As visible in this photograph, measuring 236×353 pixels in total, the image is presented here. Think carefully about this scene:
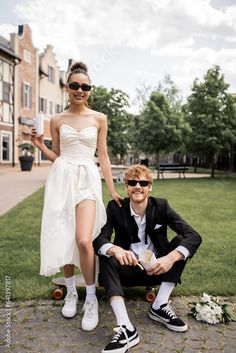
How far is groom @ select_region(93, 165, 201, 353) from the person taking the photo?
2961 mm

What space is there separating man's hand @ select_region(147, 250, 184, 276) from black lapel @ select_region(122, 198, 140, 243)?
43 cm

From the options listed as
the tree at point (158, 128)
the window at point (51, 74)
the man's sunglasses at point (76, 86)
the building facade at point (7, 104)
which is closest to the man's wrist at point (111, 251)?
the man's sunglasses at point (76, 86)

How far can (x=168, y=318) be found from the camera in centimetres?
310

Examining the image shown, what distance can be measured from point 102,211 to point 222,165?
108 feet

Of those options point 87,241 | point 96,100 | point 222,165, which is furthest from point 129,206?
point 222,165

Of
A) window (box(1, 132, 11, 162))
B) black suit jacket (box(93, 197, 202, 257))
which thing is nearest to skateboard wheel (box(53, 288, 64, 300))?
black suit jacket (box(93, 197, 202, 257))

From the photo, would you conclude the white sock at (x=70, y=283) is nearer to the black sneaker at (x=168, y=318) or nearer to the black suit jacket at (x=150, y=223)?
the black suit jacket at (x=150, y=223)

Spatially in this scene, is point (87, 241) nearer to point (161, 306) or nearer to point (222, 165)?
point (161, 306)

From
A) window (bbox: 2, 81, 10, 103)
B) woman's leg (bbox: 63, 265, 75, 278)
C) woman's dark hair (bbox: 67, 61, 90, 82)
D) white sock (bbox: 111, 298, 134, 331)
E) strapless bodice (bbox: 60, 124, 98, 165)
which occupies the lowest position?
white sock (bbox: 111, 298, 134, 331)

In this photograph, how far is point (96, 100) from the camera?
49.9 ft

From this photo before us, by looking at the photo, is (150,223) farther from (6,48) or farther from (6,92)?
(6,48)

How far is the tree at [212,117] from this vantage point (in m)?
21.1

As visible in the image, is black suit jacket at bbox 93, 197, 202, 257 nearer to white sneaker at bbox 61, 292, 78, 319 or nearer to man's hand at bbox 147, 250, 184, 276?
man's hand at bbox 147, 250, 184, 276

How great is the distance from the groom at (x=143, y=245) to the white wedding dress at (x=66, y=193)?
0.27 m
